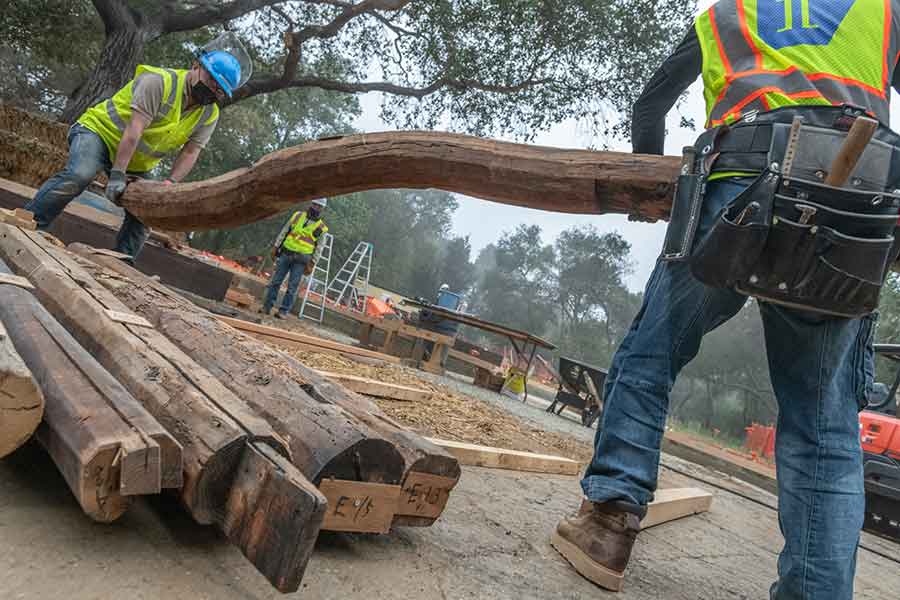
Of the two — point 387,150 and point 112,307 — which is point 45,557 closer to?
point 112,307

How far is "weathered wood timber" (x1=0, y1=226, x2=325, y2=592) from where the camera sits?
3.13 feet

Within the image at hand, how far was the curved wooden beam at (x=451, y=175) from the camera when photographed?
1.92 m

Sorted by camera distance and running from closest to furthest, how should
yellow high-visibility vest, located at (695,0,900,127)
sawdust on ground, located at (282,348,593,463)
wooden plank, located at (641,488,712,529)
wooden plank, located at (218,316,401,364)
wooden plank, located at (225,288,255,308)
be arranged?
yellow high-visibility vest, located at (695,0,900,127)
wooden plank, located at (641,488,712,529)
sawdust on ground, located at (282,348,593,463)
wooden plank, located at (218,316,401,364)
wooden plank, located at (225,288,255,308)

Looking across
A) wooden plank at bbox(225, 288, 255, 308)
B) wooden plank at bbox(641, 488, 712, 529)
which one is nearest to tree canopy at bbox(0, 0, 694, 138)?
wooden plank at bbox(225, 288, 255, 308)

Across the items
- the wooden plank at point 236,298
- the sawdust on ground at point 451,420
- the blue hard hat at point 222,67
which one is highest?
the blue hard hat at point 222,67

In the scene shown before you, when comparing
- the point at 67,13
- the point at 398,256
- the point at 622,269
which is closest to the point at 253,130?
the point at 67,13

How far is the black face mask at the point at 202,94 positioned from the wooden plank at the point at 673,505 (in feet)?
12.1

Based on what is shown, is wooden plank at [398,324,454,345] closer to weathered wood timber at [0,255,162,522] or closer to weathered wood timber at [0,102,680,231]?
weathered wood timber at [0,102,680,231]

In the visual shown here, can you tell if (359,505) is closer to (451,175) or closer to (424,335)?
(451,175)

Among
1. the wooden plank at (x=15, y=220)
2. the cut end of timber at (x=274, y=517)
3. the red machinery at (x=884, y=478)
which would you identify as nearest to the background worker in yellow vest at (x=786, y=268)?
the cut end of timber at (x=274, y=517)

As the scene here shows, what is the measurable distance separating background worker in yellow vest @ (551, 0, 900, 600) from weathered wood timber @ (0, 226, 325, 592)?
102 centimetres

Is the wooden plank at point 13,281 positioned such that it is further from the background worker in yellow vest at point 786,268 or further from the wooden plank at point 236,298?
the wooden plank at point 236,298

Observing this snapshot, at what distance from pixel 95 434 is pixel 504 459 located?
7.01ft

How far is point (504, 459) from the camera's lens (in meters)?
2.86
